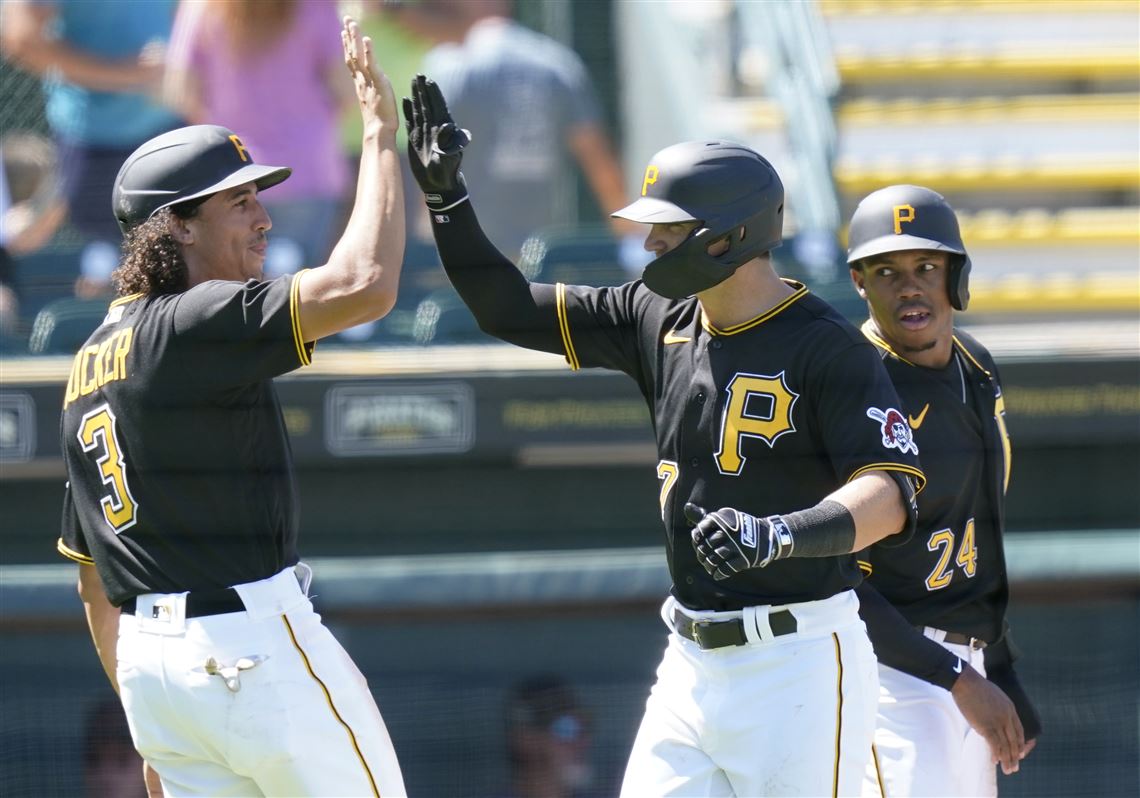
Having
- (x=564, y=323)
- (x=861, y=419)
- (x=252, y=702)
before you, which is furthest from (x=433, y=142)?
(x=252, y=702)

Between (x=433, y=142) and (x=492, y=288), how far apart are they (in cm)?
29

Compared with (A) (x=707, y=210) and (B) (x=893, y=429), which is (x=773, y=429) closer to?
(B) (x=893, y=429)

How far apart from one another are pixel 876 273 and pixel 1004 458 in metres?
0.44

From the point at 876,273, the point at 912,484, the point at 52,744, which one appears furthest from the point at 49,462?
the point at 912,484

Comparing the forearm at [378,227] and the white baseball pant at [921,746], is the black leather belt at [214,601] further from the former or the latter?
the white baseball pant at [921,746]

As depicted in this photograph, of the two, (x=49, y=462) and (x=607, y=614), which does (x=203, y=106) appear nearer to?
(x=49, y=462)

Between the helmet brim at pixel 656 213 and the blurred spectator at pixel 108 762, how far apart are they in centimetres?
226

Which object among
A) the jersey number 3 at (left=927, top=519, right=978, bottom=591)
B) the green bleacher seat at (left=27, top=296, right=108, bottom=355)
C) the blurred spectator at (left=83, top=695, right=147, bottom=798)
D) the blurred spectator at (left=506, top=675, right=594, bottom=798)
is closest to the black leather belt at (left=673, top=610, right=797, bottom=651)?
the jersey number 3 at (left=927, top=519, right=978, bottom=591)

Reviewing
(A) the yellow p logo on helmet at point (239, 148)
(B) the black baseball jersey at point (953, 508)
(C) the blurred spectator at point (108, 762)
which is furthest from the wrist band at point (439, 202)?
(C) the blurred spectator at point (108, 762)

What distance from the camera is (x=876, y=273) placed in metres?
2.82

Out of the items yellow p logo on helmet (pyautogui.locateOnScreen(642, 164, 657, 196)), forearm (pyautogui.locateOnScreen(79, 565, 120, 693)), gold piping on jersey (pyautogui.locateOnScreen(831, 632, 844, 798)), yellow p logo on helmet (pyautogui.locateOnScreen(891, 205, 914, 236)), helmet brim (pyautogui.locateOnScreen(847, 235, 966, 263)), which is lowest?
Result: gold piping on jersey (pyautogui.locateOnScreen(831, 632, 844, 798))

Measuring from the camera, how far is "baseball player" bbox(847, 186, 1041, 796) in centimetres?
258

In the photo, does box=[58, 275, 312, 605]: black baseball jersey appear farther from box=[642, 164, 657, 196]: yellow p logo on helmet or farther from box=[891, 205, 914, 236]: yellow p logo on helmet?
box=[891, 205, 914, 236]: yellow p logo on helmet

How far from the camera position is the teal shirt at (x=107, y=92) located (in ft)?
15.8
